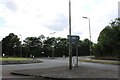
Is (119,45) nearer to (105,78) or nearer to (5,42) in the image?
(105,78)

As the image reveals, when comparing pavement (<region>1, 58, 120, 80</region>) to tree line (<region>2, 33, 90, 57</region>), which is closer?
pavement (<region>1, 58, 120, 80</region>)

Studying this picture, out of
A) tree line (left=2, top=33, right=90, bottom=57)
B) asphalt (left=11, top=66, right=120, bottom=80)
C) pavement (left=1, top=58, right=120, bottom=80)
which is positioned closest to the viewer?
asphalt (left=11, top=66, right=120, bottom=80)

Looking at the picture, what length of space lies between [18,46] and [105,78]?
369ft

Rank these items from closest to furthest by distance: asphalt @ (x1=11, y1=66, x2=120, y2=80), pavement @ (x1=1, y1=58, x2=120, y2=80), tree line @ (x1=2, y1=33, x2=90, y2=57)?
asphalt @ (x1=11, y1=66, x2=120, y2=80) → pavement @ (x1=1, y1=58, x2=120, y2=80) → tree line @ (x1=2, y1=33, x2=90, y2=57)

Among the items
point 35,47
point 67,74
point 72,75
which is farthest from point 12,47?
point 72,75

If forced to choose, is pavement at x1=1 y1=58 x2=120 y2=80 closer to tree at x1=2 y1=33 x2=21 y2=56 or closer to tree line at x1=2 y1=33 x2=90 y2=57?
tree line at x1=2 y1=33 x2=90 y2=57

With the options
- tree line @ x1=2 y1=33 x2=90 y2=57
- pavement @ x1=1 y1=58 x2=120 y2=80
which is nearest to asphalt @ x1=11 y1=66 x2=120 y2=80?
pavement @ x1=1 y1=58 x2=120 y2=80

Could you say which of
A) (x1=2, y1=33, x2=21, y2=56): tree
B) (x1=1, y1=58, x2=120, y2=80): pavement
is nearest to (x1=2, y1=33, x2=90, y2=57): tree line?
(x1=2, y1=33, x2=21, y2=56): tree

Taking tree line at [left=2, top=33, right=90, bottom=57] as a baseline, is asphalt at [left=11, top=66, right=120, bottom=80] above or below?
below

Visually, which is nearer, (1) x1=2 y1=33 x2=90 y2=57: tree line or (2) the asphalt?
(2) the asphalt

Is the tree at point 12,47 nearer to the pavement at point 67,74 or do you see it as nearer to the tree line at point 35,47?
the tree line at point 35,47

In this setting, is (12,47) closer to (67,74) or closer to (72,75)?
(67,74)

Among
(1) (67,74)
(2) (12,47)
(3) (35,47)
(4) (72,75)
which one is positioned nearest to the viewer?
(4) (72,75)

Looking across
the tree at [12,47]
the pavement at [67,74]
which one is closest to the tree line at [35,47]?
the tree at [12,47]
